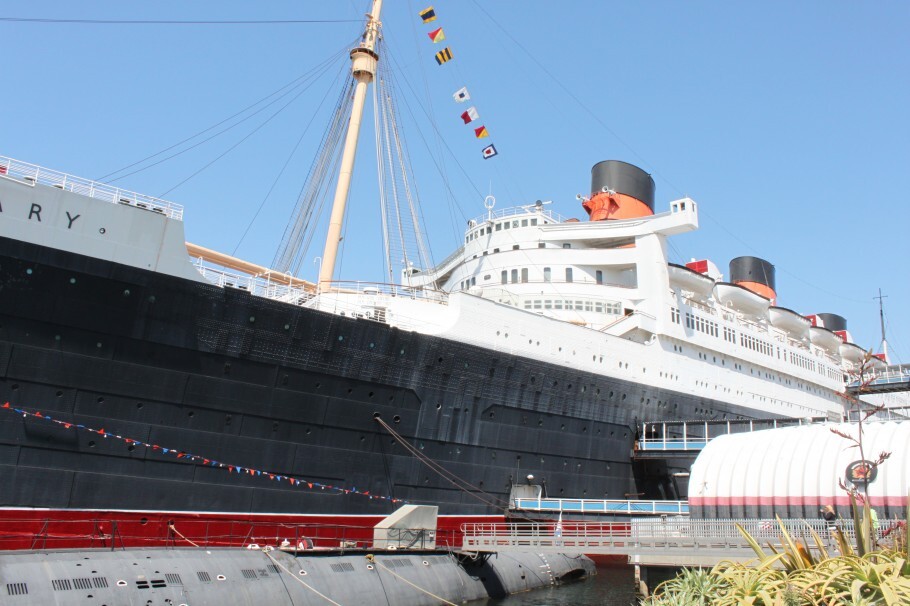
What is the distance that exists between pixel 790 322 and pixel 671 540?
29843 mm

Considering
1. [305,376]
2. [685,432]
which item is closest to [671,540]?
[305,376]

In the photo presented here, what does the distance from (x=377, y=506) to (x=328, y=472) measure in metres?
1.80

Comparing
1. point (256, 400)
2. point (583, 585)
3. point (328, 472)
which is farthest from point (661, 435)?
point (256, 400)

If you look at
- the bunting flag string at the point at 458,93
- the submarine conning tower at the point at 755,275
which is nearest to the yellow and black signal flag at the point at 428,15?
the bunting flag string at the point at 458,93

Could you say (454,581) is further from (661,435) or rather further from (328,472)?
(661,435)

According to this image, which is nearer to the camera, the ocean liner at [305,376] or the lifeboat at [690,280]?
the ocean liner at [305,376]

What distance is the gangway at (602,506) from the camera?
71.9 ft

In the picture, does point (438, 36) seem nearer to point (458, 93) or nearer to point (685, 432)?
point (458, 93)

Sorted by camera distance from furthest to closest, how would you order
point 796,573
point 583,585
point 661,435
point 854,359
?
point 854,359, point 661,435, point 583,585, point 796,573

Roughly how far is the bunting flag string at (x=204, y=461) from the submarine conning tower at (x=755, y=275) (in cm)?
3347

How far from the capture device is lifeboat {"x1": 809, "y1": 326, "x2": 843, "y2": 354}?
151ft

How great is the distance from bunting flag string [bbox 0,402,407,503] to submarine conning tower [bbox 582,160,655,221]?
19.4 metres

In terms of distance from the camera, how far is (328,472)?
18.0m

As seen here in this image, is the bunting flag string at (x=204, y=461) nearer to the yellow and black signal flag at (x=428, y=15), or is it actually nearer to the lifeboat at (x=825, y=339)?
the yellow and black signal flag at (x=428, y=15)
